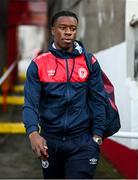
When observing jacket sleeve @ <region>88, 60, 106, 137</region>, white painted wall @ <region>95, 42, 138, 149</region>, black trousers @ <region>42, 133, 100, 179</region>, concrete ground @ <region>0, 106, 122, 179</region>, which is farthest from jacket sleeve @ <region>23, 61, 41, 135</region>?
concrete ground @ <region>0, 106, 122, 179</region>

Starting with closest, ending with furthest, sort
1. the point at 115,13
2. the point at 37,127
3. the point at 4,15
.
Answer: the point at 37,127 < the point at 115,13 < the point at 4,15

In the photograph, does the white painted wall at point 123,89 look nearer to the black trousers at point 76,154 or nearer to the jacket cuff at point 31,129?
the black trousers at point 76,154

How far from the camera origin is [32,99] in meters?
3.31

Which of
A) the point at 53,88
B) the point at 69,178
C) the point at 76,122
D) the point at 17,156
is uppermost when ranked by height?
the point at 53,88

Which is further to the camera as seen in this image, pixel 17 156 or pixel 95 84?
pixel 17 156

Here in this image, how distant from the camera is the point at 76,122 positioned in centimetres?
333

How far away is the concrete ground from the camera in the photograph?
5904 millimetres

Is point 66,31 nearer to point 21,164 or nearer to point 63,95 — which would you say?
point 63,95

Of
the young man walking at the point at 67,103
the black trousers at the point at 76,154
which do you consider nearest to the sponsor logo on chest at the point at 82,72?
the young man walking at the point at 67,103

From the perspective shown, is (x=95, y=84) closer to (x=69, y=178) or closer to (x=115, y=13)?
(x=69, y=178)

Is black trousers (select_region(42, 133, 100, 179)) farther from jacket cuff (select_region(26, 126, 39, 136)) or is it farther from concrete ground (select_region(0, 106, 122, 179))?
concrete ground (select_region(0, 106, 122, 179))

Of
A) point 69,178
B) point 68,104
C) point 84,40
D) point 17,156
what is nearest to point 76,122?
point 68,104

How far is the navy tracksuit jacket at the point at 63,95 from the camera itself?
331 cm

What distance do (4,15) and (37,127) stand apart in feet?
37.9
